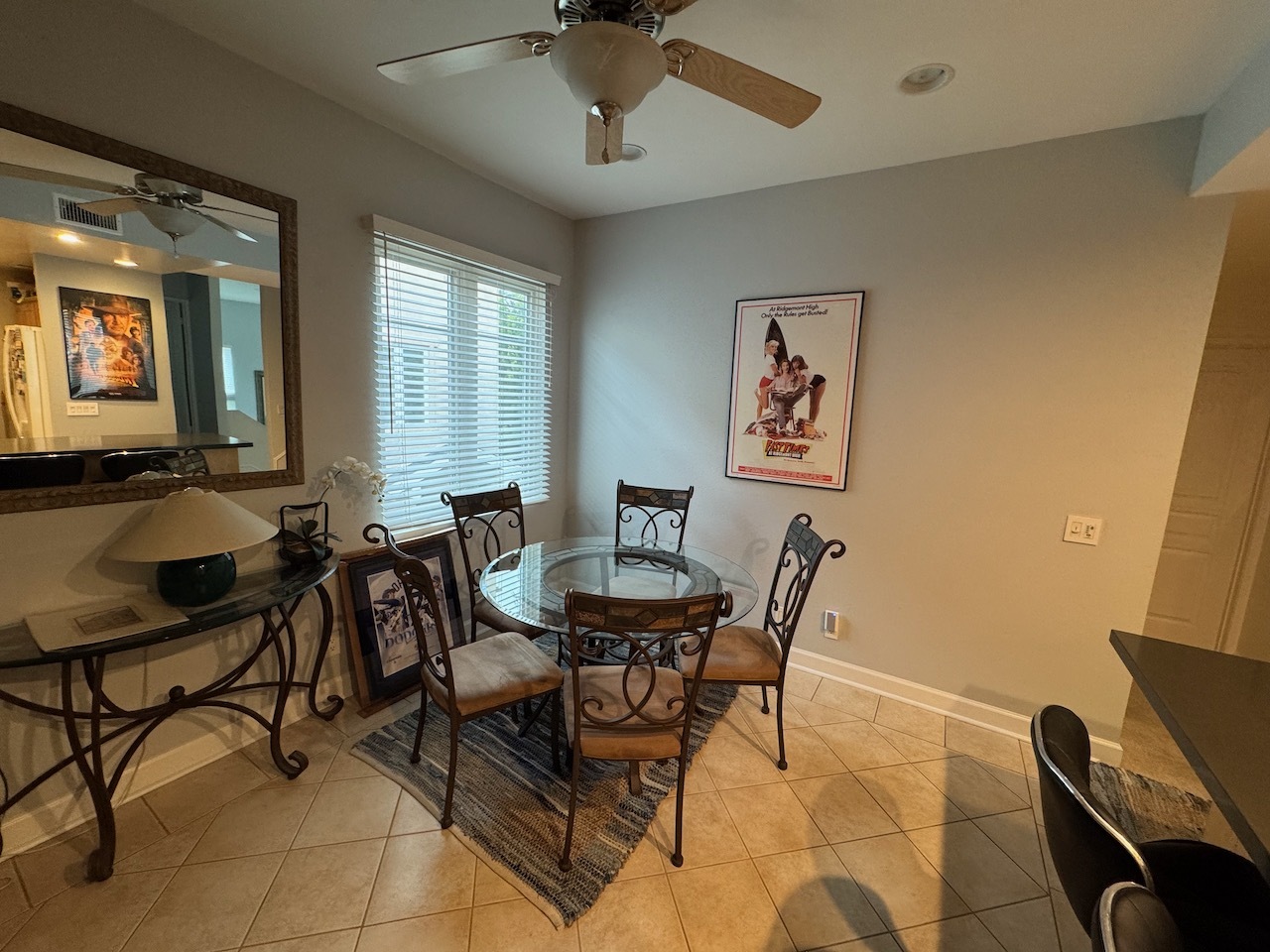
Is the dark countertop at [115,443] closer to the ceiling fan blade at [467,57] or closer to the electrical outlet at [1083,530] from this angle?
the ceiling fan blade at [467,57]

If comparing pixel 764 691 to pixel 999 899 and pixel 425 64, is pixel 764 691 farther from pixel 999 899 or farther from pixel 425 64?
pixel 425 64

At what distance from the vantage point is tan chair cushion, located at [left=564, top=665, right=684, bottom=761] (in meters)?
1.53

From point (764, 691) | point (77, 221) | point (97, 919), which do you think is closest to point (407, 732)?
point (97, 919)

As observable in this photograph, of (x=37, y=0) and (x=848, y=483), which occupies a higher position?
(x=37, y=0)

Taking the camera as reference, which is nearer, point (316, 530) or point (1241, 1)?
point (1241, 1)

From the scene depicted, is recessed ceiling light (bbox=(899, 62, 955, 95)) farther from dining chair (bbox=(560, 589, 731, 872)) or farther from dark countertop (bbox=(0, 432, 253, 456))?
dark countertop (bbox=(0, 432, 253, 456))

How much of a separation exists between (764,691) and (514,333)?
96.5 inches

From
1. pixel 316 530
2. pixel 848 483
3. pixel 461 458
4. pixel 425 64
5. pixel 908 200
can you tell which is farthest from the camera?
pixel 461 458

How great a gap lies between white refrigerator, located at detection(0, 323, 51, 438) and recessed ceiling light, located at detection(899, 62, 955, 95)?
2.85m

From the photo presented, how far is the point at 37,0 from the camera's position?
1382 millimetres

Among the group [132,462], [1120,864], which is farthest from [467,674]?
[1120,864]

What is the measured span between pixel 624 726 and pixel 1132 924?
116cm

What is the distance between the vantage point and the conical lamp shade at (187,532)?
1515mm

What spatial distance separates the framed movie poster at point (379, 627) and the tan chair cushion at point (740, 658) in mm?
1256
